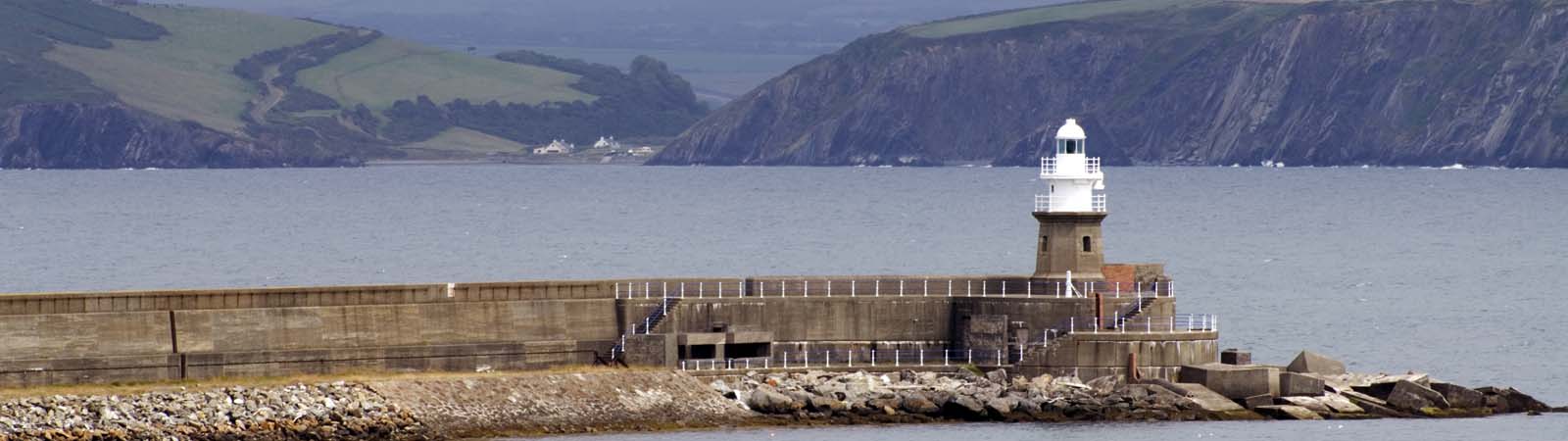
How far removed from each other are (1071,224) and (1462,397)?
26.4 feet

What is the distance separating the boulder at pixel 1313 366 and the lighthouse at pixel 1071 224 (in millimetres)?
4011

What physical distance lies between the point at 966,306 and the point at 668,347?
618cm

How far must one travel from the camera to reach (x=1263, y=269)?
106562 millimetres

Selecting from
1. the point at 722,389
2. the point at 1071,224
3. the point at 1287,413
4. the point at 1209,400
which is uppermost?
the point at 1071,224

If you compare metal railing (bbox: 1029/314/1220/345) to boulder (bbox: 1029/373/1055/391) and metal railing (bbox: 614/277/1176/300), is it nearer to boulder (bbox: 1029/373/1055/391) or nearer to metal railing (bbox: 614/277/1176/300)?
metal railing (bbox: 614/277/1176/300)

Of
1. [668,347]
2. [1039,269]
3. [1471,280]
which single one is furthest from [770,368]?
[1471,280]

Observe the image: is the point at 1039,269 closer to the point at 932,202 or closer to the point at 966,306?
the point at 966,306

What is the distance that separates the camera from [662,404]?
53531mm

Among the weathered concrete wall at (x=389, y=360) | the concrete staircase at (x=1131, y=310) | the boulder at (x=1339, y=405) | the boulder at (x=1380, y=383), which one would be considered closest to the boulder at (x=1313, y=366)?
the boulder at (x=1380, y=383)

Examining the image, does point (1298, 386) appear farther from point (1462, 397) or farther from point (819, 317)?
point (819, 317)

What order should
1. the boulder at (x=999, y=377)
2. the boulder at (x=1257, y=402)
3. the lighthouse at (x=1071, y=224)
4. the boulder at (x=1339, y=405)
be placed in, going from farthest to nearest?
the lighthouse at (x=1071, y=224) → the boulder at (x=999, y=377) → the boulder at (x=1339, y=405) → the boulder at (x=1257, y=402)

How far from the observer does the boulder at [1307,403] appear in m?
56.1

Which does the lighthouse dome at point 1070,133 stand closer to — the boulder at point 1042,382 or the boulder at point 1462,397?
the boulder at point 1042,382

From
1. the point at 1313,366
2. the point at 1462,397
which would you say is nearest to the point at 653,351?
the point at 1313,366
